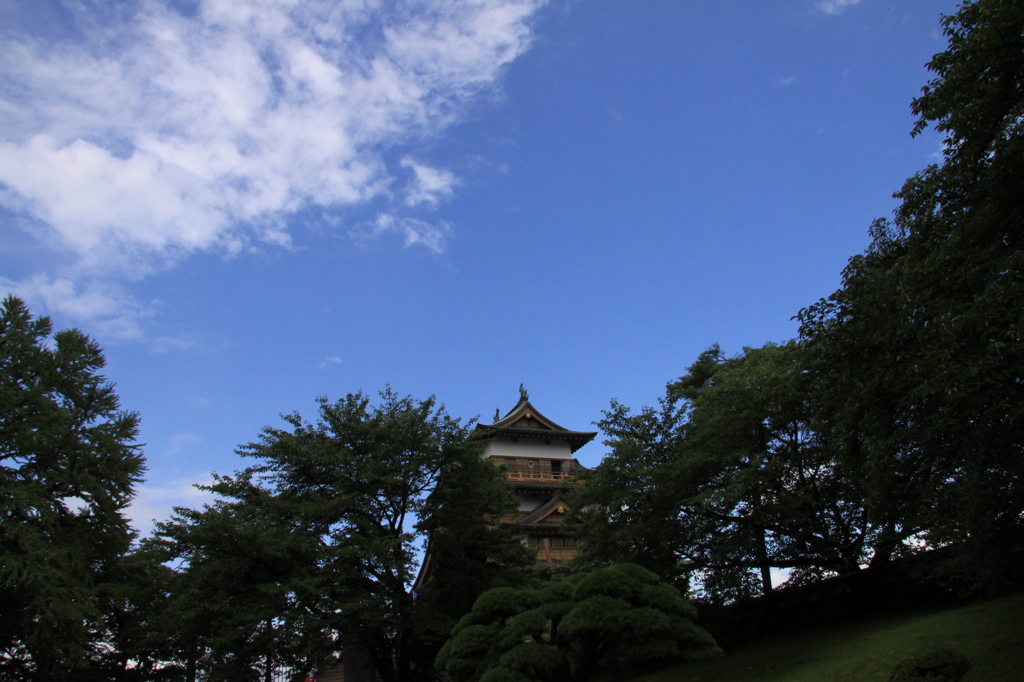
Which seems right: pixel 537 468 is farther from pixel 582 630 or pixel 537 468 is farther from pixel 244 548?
pixel 582 630

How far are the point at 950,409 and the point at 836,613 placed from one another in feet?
39.9

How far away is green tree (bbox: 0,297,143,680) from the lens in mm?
17719

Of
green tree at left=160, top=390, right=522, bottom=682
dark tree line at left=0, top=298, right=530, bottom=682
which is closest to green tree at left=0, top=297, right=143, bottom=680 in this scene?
dark tree line at left=0, top=298, right=530, bottom=682

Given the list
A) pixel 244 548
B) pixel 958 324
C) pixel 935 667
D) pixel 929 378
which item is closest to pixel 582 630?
pixel 935 667

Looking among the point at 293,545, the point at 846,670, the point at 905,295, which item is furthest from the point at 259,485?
the point at 905,295

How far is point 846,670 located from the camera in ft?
41.6

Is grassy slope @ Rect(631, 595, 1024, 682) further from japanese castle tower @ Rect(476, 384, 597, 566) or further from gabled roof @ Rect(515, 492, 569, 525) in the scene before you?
japanese castle tower @ Rect(476, 384, 597, 566)

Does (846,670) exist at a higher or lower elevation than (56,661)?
lower

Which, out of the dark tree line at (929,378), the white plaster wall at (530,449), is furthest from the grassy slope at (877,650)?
the white plaster wall at (530,449)

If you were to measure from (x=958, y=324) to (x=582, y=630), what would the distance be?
7.42m

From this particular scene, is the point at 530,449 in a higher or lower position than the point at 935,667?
higher

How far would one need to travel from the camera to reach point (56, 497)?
800 inches

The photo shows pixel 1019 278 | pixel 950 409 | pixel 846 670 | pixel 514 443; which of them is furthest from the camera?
pixel 514 443

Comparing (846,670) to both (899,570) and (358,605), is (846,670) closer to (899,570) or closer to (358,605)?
(899,570)
